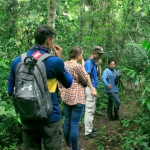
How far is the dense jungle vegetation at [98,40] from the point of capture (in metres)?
4.45

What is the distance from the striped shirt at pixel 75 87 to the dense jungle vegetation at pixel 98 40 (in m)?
0.80

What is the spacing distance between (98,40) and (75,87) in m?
5.85

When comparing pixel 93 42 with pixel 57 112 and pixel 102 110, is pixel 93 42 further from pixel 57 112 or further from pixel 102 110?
pixel 57 112

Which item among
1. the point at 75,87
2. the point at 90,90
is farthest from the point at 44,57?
the point at 90,90

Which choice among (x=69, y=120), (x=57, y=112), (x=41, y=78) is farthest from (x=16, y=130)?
(x=41, y=78)

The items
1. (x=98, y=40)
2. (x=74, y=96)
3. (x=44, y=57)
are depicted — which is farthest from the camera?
(x=98, y=40)

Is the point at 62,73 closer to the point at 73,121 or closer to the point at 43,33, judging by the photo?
the point at 43,33

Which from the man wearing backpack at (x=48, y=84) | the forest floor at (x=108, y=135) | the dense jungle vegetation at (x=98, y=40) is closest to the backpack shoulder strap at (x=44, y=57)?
the man wearing backpack at (x=48, y=84)

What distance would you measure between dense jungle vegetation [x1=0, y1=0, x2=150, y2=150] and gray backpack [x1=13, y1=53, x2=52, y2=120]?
1.24 m

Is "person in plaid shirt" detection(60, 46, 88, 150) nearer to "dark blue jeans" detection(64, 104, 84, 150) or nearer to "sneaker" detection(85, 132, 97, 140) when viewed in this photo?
"dark blue jeans" detection(64, 104, 84, 150)

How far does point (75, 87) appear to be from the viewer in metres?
4.22

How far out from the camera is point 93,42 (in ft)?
32.6

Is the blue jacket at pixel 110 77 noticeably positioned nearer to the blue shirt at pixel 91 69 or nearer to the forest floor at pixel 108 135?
the forest floor at pixel 108 135

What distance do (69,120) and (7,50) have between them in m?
2.29
